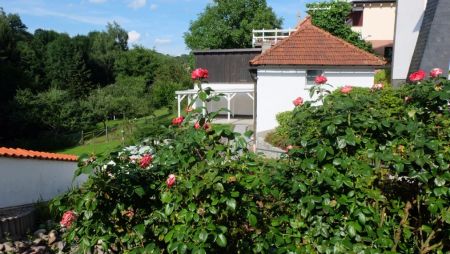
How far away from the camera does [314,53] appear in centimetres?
1934

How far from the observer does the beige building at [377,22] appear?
28391 mm

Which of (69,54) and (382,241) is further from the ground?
(69,54)

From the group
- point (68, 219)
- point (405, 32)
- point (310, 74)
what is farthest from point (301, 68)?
point (68, 219)

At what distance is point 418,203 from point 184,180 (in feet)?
6.26

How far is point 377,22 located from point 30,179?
91.2 feet

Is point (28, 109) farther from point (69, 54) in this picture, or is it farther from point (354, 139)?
point (354, 139)

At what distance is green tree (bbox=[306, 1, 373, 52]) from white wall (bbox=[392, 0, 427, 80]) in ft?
30.6

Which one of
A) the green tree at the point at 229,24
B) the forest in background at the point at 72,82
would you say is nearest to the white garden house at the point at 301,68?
the forest in background at the point at 72,82

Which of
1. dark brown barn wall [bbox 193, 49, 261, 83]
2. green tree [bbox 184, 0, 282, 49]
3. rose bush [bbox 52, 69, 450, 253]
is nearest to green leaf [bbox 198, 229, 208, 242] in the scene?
rose bush [bbox 52, 69, 450, 253]

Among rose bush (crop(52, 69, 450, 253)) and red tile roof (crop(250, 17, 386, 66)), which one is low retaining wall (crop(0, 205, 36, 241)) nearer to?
rose bush (crop(52, 69, 450, 253))

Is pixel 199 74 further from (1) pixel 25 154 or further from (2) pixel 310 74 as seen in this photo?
(2) pixel 310 74

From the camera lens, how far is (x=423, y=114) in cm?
323

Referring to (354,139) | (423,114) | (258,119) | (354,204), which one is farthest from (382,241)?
(258,119)

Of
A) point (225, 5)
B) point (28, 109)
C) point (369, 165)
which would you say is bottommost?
point (28, 109)
